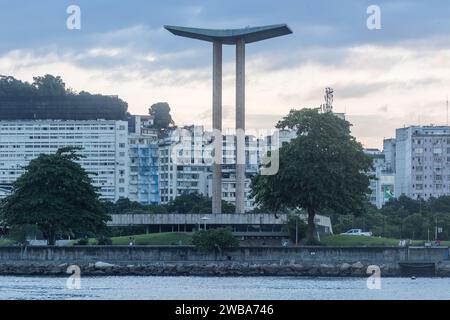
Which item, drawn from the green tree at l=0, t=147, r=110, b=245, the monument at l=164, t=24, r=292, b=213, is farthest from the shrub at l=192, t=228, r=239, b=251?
the monument at l=164, t=24, r=292, b=213

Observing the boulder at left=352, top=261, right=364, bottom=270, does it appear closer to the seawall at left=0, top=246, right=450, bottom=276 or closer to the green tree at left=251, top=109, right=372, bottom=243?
the seawall at left=0, top=246, right=450, bottom=276

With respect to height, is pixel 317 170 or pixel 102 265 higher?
pixel 317 170

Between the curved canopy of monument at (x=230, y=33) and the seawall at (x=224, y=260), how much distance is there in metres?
24.4

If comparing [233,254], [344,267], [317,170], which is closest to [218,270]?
[233,254]

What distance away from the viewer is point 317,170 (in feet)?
310

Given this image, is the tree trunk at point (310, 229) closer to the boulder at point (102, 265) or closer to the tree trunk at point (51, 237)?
the boulder at point (102, 265)

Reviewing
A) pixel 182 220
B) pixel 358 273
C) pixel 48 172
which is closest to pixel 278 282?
pixel 358 273

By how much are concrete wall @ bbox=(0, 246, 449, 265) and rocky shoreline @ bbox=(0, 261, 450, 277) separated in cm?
149

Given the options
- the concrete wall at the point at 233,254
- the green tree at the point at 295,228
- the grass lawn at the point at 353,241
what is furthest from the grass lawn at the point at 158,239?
the concrete wall at the point at 233,254

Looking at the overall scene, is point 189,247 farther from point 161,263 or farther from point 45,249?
point 45,249

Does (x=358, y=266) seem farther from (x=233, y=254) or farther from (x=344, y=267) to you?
(x=233, y=254)

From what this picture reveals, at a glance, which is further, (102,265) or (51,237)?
(51,237)

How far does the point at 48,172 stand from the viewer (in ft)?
313

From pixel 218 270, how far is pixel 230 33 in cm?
2858
